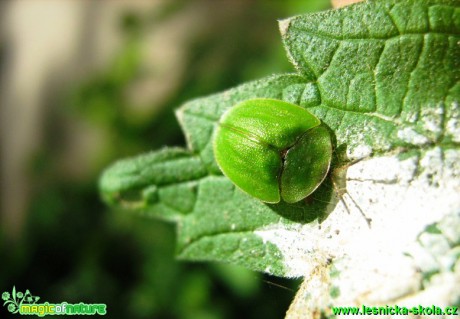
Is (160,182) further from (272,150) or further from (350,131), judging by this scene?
(350,131)

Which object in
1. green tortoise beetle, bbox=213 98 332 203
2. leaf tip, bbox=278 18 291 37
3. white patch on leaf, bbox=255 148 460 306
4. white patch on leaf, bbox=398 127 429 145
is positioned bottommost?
white patch on leaf, bbox=255 148 460 306

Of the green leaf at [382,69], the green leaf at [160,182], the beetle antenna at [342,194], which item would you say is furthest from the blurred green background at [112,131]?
the green leaf at [382,69]

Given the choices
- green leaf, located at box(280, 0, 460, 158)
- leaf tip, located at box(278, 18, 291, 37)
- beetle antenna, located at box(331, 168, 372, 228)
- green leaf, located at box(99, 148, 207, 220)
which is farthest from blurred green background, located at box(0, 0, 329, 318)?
leaf tip, located at box(278, 18, 291, 37)

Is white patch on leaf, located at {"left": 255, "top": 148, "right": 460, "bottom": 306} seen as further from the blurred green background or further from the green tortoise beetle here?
the blurred green background

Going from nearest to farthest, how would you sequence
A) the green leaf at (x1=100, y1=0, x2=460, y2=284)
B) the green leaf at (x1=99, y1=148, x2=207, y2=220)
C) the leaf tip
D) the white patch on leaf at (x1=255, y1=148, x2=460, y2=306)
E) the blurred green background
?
the white patch on leaf at (x1=255, y1=148, x2=460, y2=306), the green leaf at (x1=100, y1=0, x2=460, y2=284), the leaf tip, the green leaf at (x1=99, y1=148, x2=207, y2=220), the blurred green background

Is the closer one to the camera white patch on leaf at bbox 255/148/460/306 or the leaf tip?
white patch on leaf at bbox 255/148/460/306

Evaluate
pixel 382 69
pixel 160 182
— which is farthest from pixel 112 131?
pixel 382 69

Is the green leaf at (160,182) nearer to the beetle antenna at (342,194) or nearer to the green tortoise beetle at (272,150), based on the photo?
the green tortoise beetle at (272,150)
